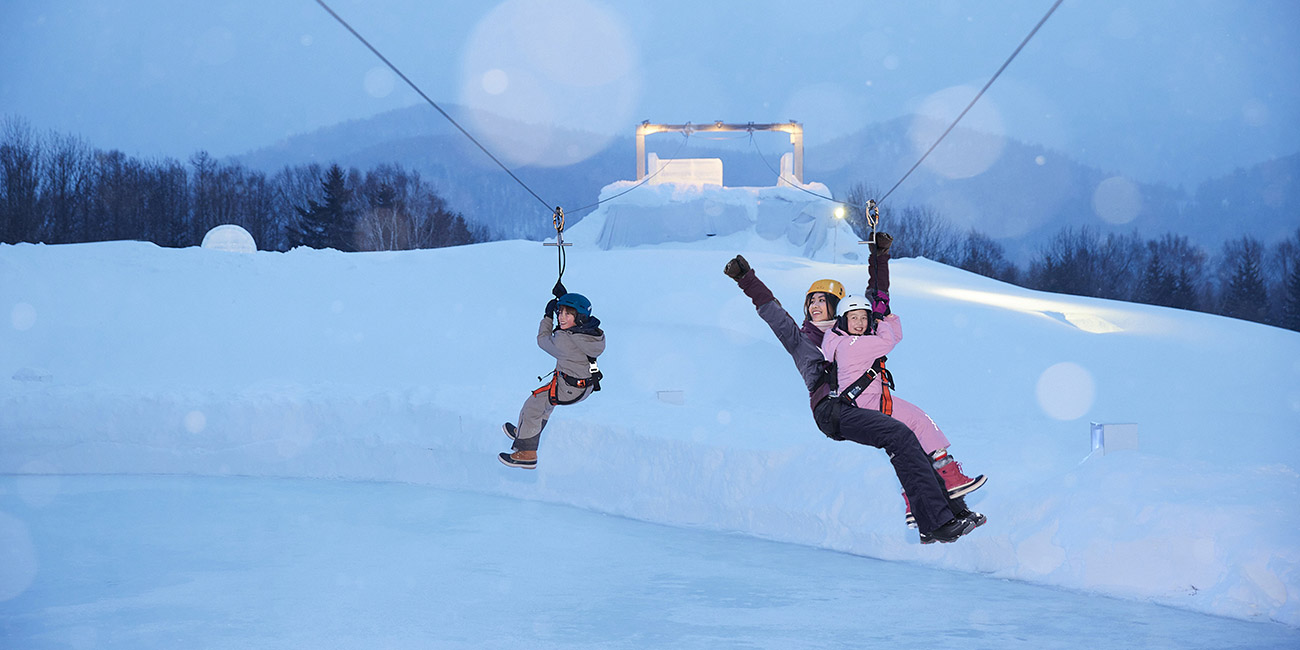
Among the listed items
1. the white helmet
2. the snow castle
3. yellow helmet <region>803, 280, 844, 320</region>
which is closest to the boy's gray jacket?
yellow helmet <region>803, 280, 844, 320</region>

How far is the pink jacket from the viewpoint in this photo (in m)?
7.43

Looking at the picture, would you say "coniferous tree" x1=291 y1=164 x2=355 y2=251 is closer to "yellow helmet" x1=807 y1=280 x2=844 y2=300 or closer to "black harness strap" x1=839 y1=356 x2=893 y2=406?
"yellow helmet" x1=807 y1=280 x2=844 y2=300

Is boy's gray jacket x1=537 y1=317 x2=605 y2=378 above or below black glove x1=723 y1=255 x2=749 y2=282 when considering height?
below

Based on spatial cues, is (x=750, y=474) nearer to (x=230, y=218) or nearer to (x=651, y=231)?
(x=651, y=231)

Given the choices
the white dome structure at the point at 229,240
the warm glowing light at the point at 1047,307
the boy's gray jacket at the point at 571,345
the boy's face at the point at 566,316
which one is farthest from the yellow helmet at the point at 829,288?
the white dome structure at the point at 229,240

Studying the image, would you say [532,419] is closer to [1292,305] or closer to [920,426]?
[920,426]

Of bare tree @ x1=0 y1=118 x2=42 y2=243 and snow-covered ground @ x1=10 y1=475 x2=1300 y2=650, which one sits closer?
snow-covered ground @ x1=10 y1=475 x2=1300 y2=650

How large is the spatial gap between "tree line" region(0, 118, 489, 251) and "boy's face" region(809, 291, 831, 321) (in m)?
48.8

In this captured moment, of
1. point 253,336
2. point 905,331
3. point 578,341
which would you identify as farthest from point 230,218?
point 578,341

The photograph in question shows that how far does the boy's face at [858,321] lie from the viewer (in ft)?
24.6

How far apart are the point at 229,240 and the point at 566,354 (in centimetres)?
3004

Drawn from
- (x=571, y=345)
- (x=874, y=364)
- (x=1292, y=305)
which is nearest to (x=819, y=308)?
(x=874, y=364)

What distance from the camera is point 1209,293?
2589 inches

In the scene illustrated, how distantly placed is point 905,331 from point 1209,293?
58.8m
